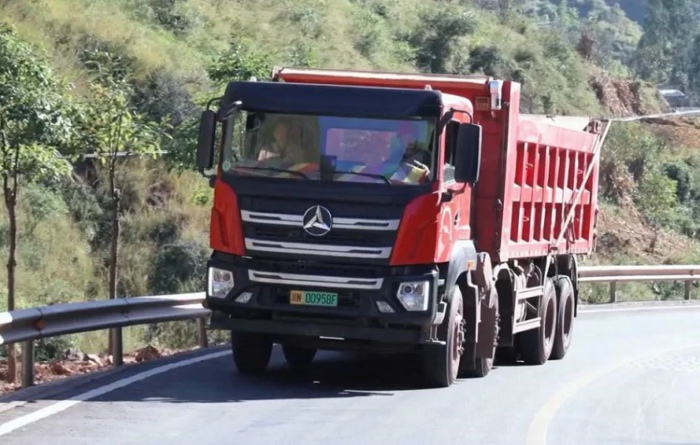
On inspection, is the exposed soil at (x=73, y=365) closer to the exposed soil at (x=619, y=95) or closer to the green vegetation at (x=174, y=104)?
the green vegetation at (x=174, y=104)

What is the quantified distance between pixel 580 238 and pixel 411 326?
6.64m

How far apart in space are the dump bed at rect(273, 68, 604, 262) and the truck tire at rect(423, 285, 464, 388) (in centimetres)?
102

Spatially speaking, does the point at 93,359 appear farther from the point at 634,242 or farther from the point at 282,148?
the point at 634,242

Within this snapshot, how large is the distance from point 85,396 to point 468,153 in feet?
12.6

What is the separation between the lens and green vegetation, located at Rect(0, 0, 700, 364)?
1833 cm

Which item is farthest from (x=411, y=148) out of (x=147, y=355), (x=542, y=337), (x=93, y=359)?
(x=93, y=359)

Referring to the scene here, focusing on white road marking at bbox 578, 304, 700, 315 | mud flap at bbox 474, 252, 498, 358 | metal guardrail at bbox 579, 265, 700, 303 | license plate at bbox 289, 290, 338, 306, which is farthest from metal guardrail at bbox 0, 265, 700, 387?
metal guardrail at bbox 579, 265, 700, 303

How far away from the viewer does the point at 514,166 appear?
1377cm

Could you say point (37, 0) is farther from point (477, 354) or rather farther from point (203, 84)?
point (477, 354)

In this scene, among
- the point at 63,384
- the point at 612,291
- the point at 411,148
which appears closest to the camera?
the point at 63,384

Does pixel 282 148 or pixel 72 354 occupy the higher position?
pixel 282 148

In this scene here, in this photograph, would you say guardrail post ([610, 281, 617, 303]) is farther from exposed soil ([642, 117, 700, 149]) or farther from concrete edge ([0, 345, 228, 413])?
exposed soil ([642, 117, 700, 149])

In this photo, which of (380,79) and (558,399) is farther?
(380,79)

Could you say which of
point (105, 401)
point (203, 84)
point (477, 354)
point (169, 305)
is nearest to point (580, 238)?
point (477, 354)
